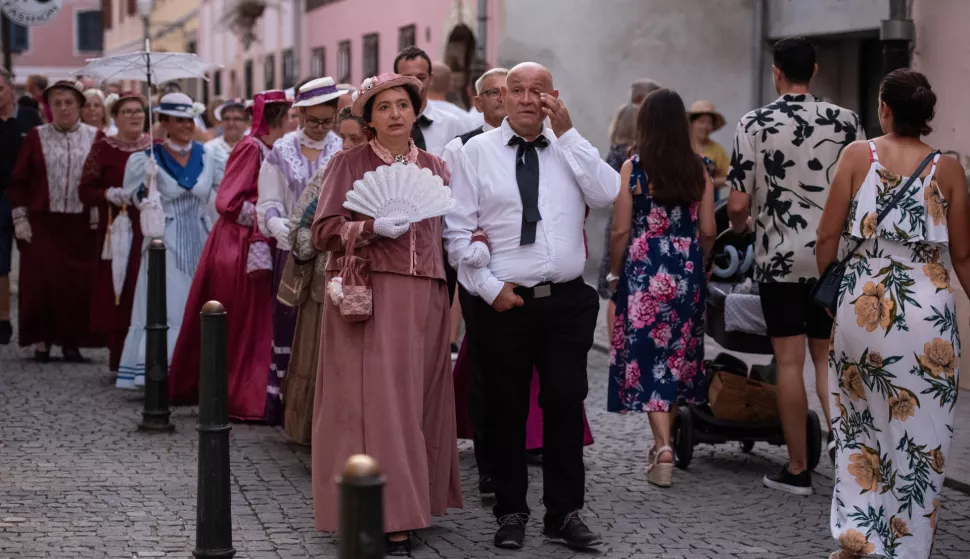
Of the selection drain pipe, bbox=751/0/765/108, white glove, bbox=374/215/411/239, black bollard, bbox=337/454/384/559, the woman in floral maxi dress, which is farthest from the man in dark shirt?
black bollard, bbox=337/454/384/559

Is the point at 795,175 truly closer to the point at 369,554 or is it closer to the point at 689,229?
the point at 689,229

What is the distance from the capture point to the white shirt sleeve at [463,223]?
21.2 feet

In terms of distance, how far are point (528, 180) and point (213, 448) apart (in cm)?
161

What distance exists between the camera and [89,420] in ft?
31.6

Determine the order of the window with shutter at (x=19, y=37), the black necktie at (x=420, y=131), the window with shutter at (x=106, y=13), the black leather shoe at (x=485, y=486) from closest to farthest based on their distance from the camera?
the black leather shoe at (x=485, y=486) < the black necktie at (x=420, y=131) < the window with shutter at (x=19, y=37) < the window with shutter at (x=106, y=13)

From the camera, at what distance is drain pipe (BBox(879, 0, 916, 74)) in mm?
12039

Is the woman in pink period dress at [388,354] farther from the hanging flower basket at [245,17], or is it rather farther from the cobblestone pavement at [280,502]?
the hanging flower basket at [245,17]

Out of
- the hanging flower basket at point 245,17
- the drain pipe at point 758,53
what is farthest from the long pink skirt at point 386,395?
the hanging flower basket at point 245,17

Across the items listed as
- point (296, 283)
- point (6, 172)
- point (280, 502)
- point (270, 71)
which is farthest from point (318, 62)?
point (280, 502)

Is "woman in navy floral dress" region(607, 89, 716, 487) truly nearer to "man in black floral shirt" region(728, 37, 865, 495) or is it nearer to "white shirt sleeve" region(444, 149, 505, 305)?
"man in black floral shirt" region(728, 37, 865, 495)

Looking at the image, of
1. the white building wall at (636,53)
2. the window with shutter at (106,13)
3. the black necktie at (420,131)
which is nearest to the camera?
the black necktie at (420,131)

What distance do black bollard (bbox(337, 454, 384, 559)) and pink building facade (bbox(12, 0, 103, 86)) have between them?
6397 centimetres

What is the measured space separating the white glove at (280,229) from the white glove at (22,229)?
4.42 meters

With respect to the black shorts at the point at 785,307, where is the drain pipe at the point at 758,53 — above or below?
above
